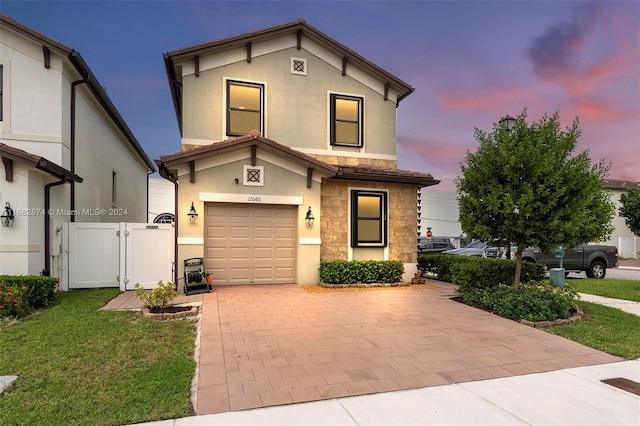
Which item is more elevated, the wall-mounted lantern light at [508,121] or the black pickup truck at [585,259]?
the wall-mounted lantern light at [508,121]

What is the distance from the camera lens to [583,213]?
7418 millimetres

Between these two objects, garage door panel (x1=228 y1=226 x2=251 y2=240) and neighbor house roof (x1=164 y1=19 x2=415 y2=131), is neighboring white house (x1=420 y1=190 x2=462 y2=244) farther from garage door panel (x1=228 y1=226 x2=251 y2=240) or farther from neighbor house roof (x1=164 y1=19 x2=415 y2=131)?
garage door panel (x1=228 y1=226 x2=251 y2=240)

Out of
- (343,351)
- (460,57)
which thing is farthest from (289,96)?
(343,351)

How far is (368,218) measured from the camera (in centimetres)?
1196

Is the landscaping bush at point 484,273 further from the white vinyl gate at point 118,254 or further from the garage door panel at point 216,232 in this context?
the white vinyl gate at point 118,254

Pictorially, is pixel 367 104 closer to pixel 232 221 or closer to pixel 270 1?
pixel 270 1

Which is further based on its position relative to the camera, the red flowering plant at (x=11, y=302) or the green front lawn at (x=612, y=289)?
the green front lawn at (x=612, y=289)

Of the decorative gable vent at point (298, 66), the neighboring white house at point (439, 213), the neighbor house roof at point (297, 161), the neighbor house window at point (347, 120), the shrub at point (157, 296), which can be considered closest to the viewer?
the shrub at point (157, 296)

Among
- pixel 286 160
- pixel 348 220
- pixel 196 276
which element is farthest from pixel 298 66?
pixel 196 276

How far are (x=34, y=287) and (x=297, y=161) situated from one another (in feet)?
23.3

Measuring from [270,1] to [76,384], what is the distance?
13.2 metres

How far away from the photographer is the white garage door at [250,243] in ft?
34.2

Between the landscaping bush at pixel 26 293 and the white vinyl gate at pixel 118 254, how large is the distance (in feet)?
Result: 5.94

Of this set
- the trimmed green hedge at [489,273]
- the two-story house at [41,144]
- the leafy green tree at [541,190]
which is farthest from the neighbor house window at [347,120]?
the two-story house at [41,144]
